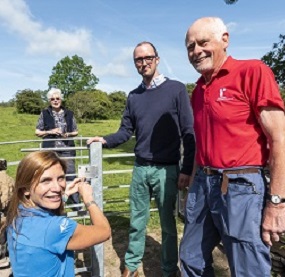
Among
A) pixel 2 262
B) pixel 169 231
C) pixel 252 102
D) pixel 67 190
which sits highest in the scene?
pixel 252 102

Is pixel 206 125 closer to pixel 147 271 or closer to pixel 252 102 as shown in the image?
pixel 252 102

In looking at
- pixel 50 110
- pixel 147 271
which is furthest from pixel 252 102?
pixel 50 110

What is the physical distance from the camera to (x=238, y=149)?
2287mm

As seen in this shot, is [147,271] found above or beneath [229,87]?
beneath

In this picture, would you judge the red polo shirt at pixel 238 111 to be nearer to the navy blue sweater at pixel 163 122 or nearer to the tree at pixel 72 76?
the navy blue sweater at pixel 163 122

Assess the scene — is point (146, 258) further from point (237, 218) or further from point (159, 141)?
point (237, 218)

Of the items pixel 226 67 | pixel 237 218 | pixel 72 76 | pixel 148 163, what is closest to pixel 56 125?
pixel 148 163

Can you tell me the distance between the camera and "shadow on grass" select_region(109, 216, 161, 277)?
414 centimetres

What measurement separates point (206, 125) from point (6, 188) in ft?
7.78

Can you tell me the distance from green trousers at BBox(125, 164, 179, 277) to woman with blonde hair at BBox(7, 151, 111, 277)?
131 cm

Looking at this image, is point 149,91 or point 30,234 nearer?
point 30,234

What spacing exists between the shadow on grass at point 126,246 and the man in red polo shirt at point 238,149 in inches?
71.2

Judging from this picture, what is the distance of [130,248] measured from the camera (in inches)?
147

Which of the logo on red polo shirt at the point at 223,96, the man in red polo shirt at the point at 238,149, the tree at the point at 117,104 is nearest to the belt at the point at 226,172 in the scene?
the man in red polo shirt at the point at 238,149
